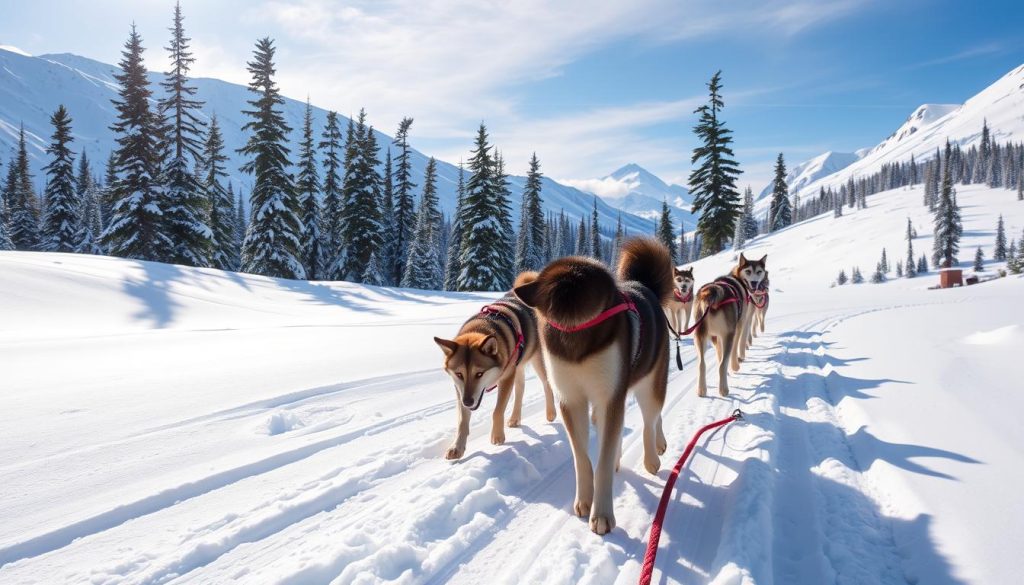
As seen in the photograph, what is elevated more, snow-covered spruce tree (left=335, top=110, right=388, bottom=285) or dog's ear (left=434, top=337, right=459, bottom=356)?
snow-covered spruce tree (left=335, top=110, right=388, bottom=285)

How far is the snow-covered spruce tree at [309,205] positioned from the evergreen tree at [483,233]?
11064 mm

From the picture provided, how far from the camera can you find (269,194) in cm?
2884

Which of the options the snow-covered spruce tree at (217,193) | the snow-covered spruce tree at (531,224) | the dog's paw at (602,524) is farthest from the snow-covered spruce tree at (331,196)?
the dog's paw at (602,524)

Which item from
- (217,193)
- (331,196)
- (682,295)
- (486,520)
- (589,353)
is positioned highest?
(331,196)

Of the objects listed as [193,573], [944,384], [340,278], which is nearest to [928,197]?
[340,278]

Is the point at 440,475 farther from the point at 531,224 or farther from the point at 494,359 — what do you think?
the point at 531,224

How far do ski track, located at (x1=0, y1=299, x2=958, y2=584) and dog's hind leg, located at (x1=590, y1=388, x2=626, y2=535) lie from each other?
11cm

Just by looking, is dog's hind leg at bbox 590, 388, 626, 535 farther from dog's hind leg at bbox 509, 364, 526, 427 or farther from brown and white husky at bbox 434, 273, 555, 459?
dog's hind leg at bbox 509, 364, 526, 427

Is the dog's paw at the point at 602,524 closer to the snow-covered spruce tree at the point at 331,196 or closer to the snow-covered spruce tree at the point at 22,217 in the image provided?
the snow-covered spruce tree at the point at 331,196

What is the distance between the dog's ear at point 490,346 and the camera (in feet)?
13.6

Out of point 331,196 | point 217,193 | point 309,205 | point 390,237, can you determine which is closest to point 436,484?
point 309,205

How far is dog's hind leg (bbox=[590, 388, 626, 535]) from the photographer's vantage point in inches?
126

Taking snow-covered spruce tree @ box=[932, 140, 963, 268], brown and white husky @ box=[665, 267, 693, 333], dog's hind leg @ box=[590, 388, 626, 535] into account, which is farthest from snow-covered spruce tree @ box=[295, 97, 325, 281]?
snow-covered spruce tree @ box=[932, 140, 963, 268]

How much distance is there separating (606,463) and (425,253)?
129 feet
